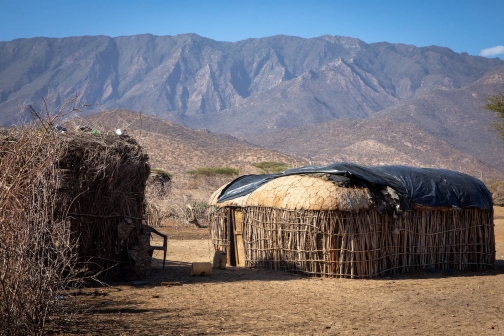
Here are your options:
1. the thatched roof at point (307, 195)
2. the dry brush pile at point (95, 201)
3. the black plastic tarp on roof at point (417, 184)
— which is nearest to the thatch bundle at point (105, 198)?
the dry brush pile at point (95, 201)

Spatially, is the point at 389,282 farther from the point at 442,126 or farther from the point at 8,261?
the point at 442,126

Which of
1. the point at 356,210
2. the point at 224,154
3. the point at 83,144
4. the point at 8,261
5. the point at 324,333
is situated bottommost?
the point at 324,333

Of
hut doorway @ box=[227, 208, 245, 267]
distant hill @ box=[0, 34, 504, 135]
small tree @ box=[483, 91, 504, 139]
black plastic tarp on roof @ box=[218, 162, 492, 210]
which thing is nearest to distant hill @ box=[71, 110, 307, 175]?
small tree @ box=[483, 91, 504, 139]

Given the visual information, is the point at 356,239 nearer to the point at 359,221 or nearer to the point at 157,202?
the point at 359,221

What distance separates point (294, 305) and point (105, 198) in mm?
3710

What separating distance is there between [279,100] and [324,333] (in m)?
106

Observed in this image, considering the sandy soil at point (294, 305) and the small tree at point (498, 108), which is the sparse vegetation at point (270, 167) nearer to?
the small tree at point (498, 108)

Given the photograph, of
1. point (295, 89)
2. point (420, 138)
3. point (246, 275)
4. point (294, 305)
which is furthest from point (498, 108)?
point (295, 89)

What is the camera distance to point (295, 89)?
4604 inches

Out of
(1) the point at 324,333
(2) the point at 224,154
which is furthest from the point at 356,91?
(1) the point at 324,333

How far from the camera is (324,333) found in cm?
732

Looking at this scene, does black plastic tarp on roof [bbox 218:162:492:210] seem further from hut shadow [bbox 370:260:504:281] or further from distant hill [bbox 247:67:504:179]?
distant hill [bbox 247:67:504:179]

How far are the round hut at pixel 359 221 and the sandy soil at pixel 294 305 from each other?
37cm

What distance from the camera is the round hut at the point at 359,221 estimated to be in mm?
11062
